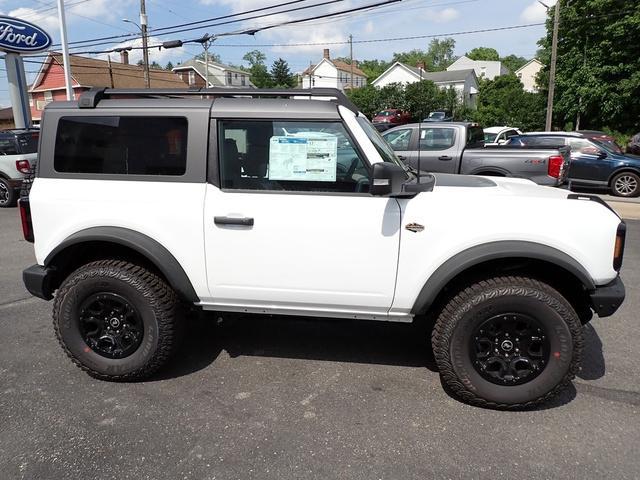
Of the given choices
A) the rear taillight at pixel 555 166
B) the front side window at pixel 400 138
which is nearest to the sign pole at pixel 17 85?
the front side window at pixel 400 138

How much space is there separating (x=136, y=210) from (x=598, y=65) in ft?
107

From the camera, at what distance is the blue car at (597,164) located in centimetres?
1191

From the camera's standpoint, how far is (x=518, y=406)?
9.80 feet

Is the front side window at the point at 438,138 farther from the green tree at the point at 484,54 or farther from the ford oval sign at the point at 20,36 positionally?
the green tree at the point at 484,54

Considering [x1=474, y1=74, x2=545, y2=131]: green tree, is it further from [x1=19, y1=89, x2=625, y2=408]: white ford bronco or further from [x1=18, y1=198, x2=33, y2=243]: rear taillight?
[x1=18, y1=198, x2=33, y2=243]: rear taillight

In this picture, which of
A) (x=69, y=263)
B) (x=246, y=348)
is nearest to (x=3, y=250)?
(x=69, y=263)

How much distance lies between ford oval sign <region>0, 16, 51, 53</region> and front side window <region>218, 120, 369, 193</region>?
1844cm

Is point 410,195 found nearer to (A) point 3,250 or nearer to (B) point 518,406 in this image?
(B) point 518,406

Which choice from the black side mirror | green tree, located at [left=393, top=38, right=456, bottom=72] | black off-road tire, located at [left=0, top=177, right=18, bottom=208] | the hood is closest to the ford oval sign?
black off-road tire, located at [left=0, top=177, right=18, bottom=208]

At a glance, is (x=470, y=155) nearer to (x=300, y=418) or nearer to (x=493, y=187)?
(x=493, y=187)

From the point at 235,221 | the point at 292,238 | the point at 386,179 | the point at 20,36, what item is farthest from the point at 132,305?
the point at 20,36

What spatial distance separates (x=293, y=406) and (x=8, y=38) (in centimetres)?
1952

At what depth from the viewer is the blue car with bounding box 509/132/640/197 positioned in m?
11.9

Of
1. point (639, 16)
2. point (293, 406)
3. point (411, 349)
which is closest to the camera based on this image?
point (293, 406)
